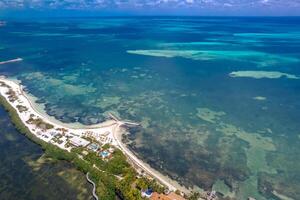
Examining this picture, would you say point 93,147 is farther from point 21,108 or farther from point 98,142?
point 21,108

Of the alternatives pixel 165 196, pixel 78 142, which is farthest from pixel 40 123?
pixel 165 196

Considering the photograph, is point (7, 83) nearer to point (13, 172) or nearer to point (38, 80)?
point (38, 80)

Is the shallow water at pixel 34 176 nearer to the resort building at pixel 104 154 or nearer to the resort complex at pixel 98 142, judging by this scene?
the resort complex at pixel 98 142

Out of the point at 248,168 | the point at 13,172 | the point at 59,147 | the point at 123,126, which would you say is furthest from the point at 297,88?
the point at 13,172

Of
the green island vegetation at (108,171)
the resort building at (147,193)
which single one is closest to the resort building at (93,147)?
the green island vegetation at (108,171)

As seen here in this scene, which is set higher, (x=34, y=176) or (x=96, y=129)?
(x=96, y=129)
